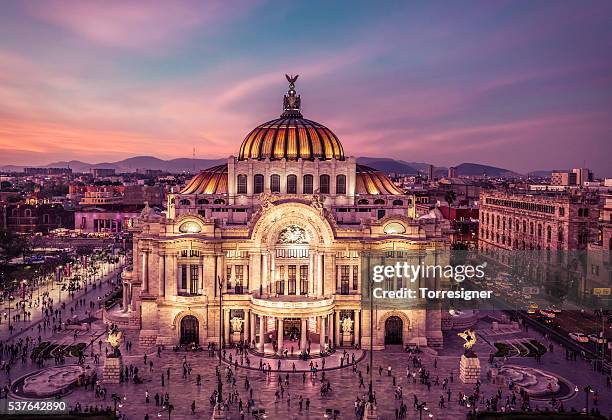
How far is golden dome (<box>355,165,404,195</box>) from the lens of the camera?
8675 centimetres

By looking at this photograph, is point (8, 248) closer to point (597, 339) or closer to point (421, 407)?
point (421, 407)

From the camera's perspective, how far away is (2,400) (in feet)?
183

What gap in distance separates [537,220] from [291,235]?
61345mm

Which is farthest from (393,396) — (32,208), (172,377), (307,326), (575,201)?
(32,208)

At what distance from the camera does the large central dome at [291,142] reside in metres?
85.5

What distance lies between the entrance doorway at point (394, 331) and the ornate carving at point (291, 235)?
14.2m

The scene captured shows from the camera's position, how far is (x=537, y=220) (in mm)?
116188

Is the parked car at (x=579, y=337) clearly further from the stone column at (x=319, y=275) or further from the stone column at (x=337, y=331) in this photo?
the stone column at (x=319, y=275)

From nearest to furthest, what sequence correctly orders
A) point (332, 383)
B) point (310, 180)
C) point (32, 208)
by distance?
point (332, 383) < point (310, 180) < point (32, 208)

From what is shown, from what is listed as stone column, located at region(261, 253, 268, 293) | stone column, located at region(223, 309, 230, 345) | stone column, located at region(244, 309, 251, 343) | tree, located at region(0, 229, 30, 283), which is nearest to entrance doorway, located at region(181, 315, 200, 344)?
stone column, located at region(223, 309, 230, 345)

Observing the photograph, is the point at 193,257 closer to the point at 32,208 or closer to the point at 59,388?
the point at 59,388

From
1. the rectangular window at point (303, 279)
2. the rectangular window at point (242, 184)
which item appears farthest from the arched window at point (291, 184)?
the rectangular window at point (303, 279)

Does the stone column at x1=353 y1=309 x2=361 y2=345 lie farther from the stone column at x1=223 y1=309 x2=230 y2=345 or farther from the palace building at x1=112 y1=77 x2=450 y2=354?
the stone column at x1=223 y1=309 x2=230 y2=345

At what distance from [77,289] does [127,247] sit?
51.9 meters
